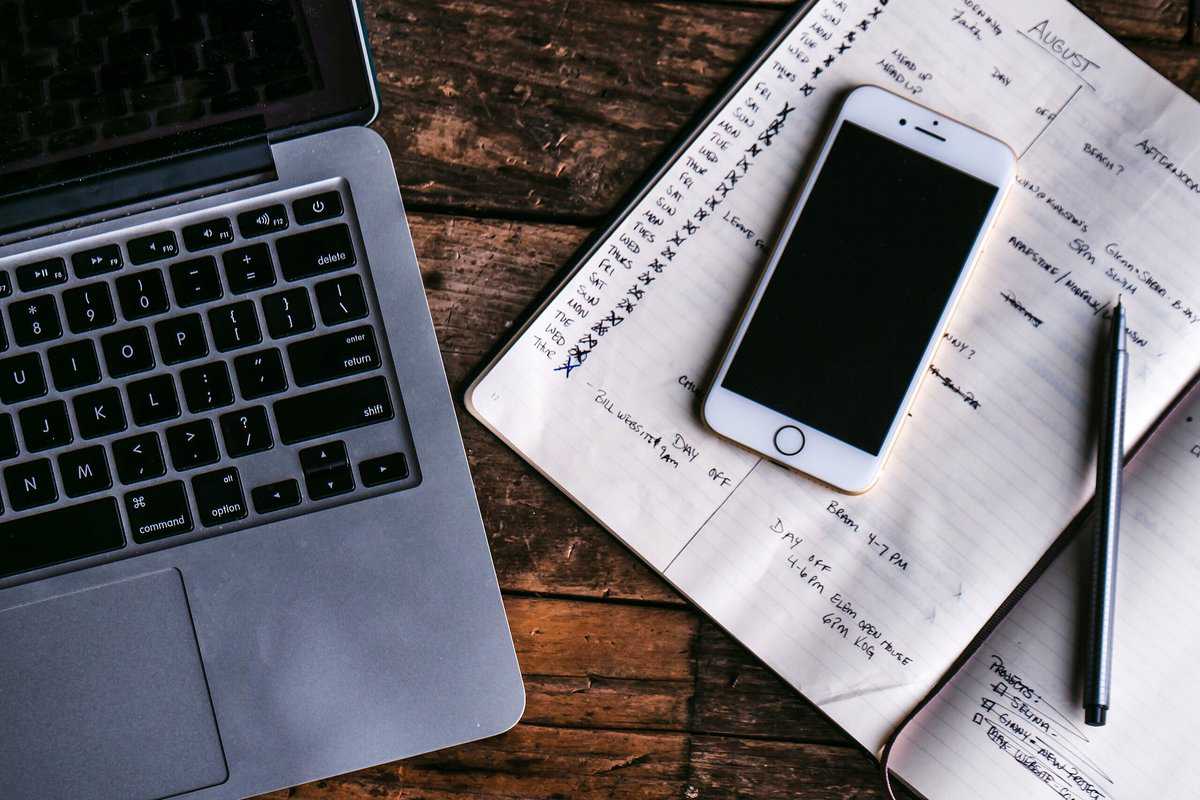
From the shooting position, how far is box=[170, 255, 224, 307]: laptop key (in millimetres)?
475

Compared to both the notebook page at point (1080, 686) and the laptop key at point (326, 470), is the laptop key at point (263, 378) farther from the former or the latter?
the notebook page at point (1080, 686)

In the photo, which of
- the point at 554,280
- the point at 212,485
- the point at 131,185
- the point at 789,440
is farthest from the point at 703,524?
the point at 131,185

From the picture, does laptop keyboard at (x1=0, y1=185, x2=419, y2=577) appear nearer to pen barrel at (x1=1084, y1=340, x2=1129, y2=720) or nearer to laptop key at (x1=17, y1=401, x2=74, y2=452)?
laptop key at (x1=17, y1=401, x2=74, y2=452)

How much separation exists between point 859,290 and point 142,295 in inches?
15.9

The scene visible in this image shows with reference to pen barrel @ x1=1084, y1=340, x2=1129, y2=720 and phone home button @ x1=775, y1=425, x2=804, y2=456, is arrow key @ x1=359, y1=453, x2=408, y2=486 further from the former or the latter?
pen barrel @ x1=1084, y1=340, x2=1129, y2=720

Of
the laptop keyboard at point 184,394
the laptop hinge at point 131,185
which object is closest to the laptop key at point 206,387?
the laptop keyboard at point 184,394

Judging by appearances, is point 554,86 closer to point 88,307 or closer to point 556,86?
point 556,86

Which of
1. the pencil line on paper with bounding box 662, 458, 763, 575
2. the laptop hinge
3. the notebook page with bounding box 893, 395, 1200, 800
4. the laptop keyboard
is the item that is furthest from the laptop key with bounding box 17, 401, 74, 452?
the notebook page with bounding box 893, 395, 1200, 800

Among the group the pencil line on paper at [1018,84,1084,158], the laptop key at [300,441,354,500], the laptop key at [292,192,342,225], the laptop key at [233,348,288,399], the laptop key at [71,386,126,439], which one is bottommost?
the laptop key at [71,386,126,439]

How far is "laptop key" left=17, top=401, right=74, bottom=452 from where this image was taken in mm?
470

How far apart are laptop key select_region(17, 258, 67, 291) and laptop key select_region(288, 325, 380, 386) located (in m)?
0.13

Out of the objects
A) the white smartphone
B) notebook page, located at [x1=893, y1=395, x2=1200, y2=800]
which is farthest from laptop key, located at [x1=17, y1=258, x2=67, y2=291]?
notebook page, located at [x1=893, y1=395, x2=1200, y2=800]

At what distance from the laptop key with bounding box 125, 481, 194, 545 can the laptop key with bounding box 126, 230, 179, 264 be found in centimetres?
12

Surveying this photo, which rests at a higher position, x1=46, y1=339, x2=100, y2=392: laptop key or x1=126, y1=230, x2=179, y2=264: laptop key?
x1=126, y1=230, x2=179, y2=264: laptop key
